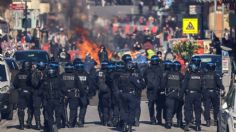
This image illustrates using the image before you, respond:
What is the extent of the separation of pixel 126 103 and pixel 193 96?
174 centimetres

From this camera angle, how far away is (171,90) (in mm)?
26203

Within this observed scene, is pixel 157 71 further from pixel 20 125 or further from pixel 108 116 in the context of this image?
pixel 20 125

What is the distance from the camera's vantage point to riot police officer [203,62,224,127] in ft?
86.4

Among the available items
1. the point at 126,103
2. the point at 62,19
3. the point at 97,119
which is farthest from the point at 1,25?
the point at 126,103

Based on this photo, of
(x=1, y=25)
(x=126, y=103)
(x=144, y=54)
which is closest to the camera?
(x=126, y=103)

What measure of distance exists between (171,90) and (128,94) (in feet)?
4.38

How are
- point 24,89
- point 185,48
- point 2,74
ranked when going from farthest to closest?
point 185,48, point 2,74, point 24,89

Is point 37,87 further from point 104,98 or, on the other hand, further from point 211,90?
point 211,90

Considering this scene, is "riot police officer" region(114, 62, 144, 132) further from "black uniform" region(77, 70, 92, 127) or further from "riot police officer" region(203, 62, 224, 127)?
"riot police officer" region(203, 62, 224, 127)

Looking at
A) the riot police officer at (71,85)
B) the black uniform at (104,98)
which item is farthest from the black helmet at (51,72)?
the black uniform at (104,98)

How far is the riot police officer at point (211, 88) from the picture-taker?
26328mm

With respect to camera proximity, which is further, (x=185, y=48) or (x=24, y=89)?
(x=185, y=48)

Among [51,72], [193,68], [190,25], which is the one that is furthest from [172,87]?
[190,25]

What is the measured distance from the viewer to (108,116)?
26984 millimetres
